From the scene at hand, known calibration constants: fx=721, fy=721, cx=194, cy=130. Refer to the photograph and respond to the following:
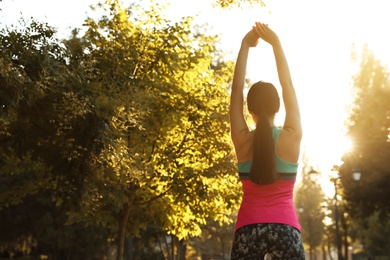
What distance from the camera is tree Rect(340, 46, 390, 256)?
1612 inches

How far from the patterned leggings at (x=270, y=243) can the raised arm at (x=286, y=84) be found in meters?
0.47

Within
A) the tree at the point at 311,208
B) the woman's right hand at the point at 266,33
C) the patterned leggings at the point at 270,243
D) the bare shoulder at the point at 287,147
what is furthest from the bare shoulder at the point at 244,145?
the tree at the point at 311,208

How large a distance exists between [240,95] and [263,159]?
50 centimetres

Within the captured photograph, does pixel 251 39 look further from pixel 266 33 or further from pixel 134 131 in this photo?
pixel 134 131

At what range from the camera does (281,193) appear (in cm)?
340

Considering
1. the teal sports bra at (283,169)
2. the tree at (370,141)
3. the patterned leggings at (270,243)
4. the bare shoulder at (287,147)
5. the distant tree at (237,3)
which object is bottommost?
the patterned leggings at (270,243)

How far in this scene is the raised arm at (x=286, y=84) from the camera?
3.51 meters

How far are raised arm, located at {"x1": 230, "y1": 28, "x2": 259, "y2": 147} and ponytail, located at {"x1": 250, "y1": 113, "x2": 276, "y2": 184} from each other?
14 cm

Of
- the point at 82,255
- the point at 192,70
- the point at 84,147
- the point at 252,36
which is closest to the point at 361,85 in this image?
the point at 82,255

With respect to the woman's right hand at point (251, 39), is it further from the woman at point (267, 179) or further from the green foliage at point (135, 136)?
the green foliage at point (135, 136)

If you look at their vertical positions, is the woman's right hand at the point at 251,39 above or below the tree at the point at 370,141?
below

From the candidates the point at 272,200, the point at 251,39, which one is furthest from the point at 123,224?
the point at 272,200

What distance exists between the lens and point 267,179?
11.0ft

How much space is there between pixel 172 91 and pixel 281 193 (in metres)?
22.0
